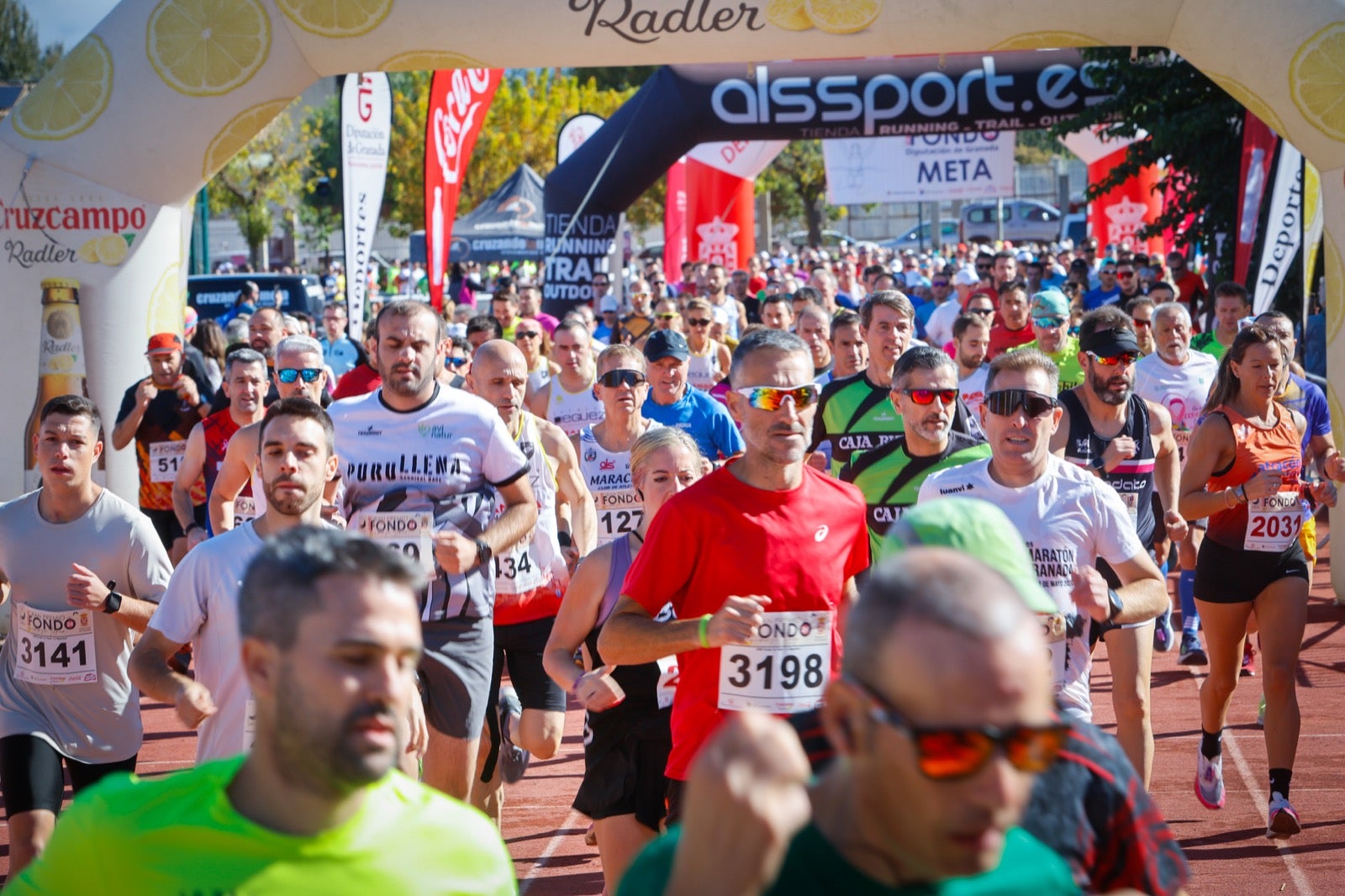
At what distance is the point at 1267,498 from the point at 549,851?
325 cm

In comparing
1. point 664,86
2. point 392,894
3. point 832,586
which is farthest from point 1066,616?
point 664,86

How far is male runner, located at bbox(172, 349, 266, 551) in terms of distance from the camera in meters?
7.83

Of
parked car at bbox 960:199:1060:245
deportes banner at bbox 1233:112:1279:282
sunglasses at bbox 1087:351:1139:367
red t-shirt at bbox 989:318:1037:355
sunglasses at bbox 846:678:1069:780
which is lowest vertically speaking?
sunglasses at bbox 846:678:1069:780

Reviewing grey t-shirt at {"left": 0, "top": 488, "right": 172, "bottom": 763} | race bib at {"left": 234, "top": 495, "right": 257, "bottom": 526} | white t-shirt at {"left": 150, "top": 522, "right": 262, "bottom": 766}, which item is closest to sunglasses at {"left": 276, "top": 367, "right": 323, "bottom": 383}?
race bib at {"left": 234, "top": 495, "right": 257, "bottom": 526}

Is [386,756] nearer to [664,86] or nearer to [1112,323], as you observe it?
[1112,323]

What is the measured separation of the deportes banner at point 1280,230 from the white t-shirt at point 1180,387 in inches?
119

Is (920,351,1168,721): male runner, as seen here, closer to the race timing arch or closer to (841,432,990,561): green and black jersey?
(841,432,990,561): green and black jersey

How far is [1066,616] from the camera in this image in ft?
14.8

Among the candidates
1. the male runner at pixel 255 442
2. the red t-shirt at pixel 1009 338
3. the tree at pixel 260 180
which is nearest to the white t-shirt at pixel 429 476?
the male runner at pixel 255 442

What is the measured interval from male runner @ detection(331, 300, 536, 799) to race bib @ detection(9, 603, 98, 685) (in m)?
0.95

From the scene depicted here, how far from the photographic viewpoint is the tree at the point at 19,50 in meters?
66.6

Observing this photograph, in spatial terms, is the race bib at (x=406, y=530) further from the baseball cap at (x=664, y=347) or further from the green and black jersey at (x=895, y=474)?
the baseball cap at (x=664, y=347)

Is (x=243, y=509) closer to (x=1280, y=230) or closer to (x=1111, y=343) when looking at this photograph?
(x=1111, y=343)

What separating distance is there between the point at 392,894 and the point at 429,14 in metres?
8.02
